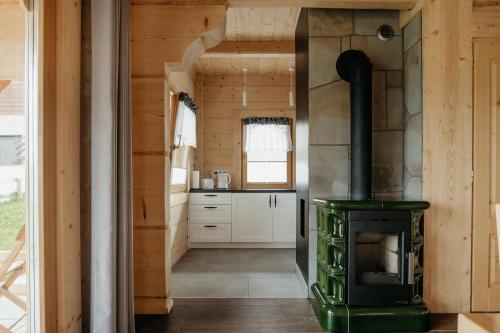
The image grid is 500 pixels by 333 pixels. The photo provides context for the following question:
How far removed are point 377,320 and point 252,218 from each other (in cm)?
284

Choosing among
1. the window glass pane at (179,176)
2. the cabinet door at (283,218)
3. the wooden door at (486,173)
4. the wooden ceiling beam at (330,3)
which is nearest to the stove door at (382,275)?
the wooden door at (486,173)

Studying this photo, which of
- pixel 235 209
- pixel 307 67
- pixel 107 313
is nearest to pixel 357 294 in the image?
pixel 107 313

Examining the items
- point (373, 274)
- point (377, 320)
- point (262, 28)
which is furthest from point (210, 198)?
point (377, 320)

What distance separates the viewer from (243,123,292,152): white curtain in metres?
5.59

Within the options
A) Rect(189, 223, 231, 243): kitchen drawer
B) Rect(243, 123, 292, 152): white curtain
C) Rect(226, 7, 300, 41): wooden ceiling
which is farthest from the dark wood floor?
Rect(243, 123, 292, 152): white curtain

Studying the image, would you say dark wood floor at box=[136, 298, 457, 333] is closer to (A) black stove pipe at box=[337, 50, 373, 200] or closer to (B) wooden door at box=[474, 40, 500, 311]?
(B) wooden door at box=[474, 40, 500, 311]

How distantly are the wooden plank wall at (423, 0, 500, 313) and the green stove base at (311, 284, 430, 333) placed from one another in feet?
1.19

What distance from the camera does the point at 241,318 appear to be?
8.20 ft

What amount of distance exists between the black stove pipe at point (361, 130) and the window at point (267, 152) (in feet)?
9.54

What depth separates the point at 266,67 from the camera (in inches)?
210

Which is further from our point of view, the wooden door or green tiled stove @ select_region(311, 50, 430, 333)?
the wooden door

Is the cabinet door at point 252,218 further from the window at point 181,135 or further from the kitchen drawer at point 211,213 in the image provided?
the window at point 181,135

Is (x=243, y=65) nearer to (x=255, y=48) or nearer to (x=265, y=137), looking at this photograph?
(x=255, y=48)

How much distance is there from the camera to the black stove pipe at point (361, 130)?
8.66 feet
